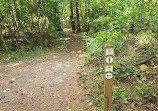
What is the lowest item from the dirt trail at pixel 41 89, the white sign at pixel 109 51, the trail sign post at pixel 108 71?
the dirt trail at pixel 41 89

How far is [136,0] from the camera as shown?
4.03m

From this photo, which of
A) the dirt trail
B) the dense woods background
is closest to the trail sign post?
the dense woods background

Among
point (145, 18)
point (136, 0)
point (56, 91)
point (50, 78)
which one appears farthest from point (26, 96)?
point (136, 0)

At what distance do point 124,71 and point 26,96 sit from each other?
10.8 feet

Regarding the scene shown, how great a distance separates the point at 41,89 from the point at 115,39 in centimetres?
337

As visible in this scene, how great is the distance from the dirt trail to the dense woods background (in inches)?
22.7

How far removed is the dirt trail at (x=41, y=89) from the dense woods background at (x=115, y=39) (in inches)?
22.7

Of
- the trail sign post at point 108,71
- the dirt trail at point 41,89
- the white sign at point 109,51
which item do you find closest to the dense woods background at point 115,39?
the trail sign post at point 108,71

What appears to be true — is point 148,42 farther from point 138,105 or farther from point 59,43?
point 59,43

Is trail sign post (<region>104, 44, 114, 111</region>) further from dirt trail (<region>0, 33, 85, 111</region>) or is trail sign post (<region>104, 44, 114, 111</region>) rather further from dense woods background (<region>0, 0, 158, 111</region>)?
dirt trail (<region>0, 33, 85, 111</region>)

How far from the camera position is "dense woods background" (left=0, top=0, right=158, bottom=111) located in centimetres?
310

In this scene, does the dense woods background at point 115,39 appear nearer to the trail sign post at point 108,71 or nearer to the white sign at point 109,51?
the trail sign post at point 108,71

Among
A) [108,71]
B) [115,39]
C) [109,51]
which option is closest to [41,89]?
[108,71]

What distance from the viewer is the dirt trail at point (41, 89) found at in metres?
3.20
